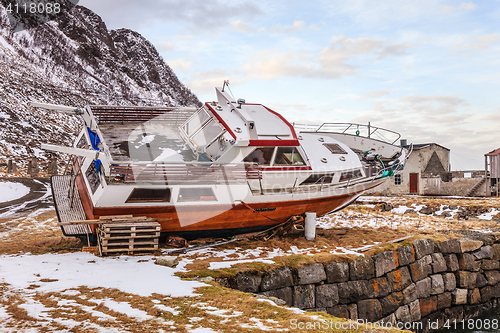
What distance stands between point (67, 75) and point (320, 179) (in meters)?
84.7

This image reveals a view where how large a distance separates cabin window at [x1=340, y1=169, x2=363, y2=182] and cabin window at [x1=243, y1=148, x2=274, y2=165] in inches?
127

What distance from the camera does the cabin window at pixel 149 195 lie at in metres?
10.3

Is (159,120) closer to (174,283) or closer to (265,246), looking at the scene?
(265,246)

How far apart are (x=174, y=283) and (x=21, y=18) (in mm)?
105301

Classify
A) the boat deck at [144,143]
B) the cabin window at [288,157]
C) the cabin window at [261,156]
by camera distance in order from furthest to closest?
1. the cabin window at [288,157]
2. the cabin window at [261,156]
3. the boat deck at [144,143]

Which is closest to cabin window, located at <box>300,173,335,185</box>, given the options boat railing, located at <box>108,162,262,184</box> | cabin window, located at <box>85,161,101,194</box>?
boat railing, located at <box>108,162,262,184</box>

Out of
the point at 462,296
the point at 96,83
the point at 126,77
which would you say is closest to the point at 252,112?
the point at 462,296

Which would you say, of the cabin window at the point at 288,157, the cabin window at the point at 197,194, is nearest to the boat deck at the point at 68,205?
the cabin window at the point at 197,194

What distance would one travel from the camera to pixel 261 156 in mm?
12078

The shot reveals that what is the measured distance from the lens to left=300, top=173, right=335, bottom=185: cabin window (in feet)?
42.1

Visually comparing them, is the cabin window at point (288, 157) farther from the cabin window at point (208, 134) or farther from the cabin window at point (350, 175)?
the cabin window at point (208, 134)

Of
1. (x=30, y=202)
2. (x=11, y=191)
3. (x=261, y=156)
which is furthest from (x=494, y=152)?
(x=11, y=191)

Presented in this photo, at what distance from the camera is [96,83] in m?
87.0

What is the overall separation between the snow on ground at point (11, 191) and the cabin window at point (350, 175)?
17562 millimetres
